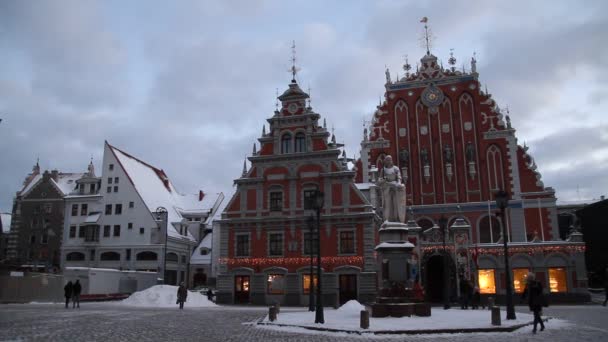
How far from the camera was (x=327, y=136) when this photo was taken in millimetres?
37156

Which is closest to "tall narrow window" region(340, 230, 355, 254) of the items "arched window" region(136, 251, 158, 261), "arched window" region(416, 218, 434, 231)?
"arched window" region(416, 218, 434, 231)

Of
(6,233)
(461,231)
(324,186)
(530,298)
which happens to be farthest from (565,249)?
(6,233)

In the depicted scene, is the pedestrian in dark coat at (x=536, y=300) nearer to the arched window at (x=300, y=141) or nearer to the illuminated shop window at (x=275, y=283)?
the illuminated shop window at (x=275, y=283)

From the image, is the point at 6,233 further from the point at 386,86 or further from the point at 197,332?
the point at 197,332

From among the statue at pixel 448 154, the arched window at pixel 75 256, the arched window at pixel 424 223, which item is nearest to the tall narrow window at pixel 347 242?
the arched window at pixel 424 223

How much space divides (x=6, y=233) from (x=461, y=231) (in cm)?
5203

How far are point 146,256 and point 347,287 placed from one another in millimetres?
25220

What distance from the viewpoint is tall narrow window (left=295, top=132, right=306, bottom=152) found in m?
37.5

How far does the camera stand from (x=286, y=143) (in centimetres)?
3803

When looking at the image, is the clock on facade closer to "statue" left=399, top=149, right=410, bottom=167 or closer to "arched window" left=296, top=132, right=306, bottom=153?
"arched window" left=296, top=132, right=306, bottom=153

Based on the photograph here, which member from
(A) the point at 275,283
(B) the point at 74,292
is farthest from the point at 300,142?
(B) the point at 74,292

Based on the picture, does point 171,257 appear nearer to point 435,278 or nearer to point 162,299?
point 162,299

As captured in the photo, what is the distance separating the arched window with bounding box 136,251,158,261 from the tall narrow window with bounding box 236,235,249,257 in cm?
1709

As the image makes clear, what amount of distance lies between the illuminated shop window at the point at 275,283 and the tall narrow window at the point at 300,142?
368 inches
